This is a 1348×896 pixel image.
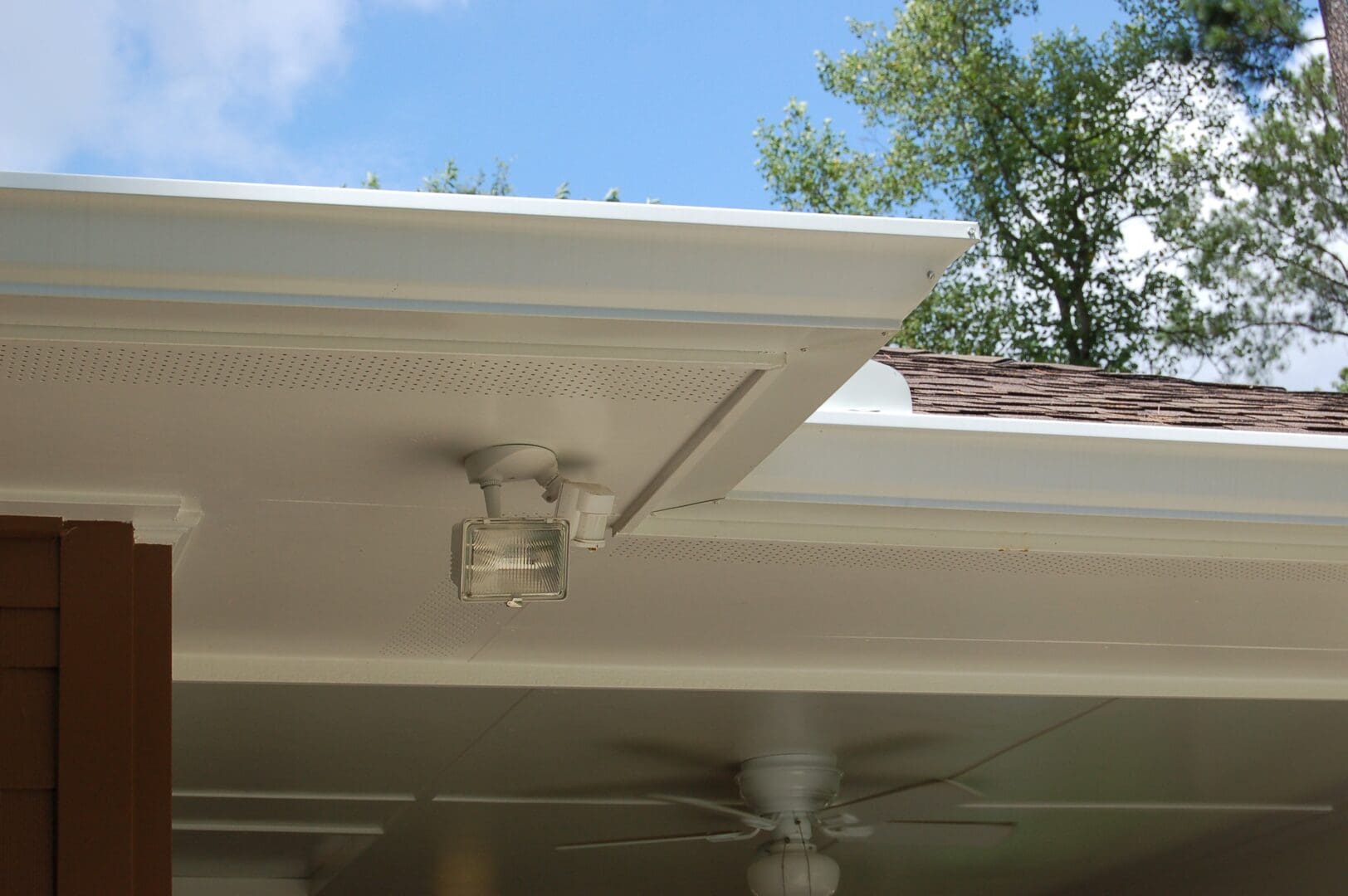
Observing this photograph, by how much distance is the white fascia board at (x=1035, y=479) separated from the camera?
3.11m

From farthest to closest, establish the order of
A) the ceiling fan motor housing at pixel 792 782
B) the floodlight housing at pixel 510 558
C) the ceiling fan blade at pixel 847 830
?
the ceiling fan motor housing at pixel 792 782
the ceiling fan blade at pixel 847 830
the floodlight housing at pixel 510 558

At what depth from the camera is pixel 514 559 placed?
114 inches

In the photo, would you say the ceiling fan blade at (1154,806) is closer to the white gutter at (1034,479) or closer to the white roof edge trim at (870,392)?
the white gutter at (1034,479)

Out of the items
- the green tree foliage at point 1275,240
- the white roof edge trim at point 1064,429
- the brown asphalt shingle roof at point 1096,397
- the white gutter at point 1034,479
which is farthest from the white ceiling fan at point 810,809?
the green tree foliage at point 1275,240

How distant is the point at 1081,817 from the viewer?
6.75m

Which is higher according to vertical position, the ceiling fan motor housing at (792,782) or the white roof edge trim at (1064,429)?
the white roof edge trim at (1064,429)

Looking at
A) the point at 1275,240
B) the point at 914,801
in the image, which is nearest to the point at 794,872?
the point at 914,801

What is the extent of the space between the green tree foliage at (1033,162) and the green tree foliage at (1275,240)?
46 cm

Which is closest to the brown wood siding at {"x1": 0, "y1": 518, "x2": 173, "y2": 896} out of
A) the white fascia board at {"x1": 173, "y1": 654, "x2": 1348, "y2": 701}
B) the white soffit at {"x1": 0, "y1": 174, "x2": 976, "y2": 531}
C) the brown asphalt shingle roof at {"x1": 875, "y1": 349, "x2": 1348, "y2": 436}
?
the white soffit at {"x1": 0, "y1": 174, "x2": 976, "y2": 531}

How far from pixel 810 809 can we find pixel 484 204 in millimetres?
3943

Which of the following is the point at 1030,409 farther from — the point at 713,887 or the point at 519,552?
the point at 713,887

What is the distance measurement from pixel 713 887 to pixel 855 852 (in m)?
0.90

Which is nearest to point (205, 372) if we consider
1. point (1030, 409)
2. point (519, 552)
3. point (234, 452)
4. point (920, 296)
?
point (234, 452)

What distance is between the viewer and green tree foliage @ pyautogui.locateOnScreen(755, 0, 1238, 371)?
21.5 metres
